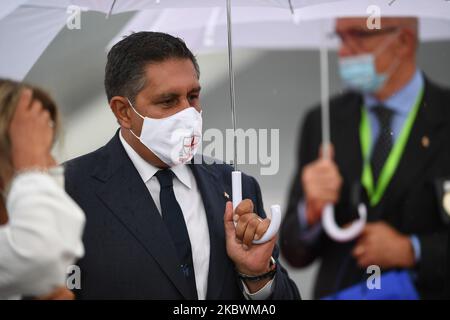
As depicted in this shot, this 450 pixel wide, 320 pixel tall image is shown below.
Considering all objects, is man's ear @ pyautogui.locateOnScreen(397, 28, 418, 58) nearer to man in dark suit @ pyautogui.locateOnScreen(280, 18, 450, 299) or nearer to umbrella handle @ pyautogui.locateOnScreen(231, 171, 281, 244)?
man in dark suit @ pyautogui.locateOnScreen(280, 18, 450, 299)

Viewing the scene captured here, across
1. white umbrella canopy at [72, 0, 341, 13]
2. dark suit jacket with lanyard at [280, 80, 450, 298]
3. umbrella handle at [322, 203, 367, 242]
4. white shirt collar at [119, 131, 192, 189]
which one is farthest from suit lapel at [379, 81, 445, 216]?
white shirt collar at [119, 131, 192, 189]

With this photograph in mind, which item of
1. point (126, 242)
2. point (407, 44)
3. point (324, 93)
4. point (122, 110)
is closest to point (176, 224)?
point (126, 242)

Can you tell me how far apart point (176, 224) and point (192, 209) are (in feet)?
0.35

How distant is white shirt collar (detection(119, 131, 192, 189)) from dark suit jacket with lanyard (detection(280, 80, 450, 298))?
4.04ft

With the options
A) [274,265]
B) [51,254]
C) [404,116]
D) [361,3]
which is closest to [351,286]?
[404,116]

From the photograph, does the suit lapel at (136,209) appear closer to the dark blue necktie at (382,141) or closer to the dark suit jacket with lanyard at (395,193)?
the dark suit jacket with lanyard at (395,193)

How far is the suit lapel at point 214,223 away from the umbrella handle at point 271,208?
→ 105mm

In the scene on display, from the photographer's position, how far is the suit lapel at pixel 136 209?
2.66 meters

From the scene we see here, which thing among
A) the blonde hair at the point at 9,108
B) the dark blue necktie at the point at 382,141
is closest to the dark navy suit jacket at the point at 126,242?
the blonde hair at the point at 9,108

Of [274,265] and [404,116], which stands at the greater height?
[404,116]
